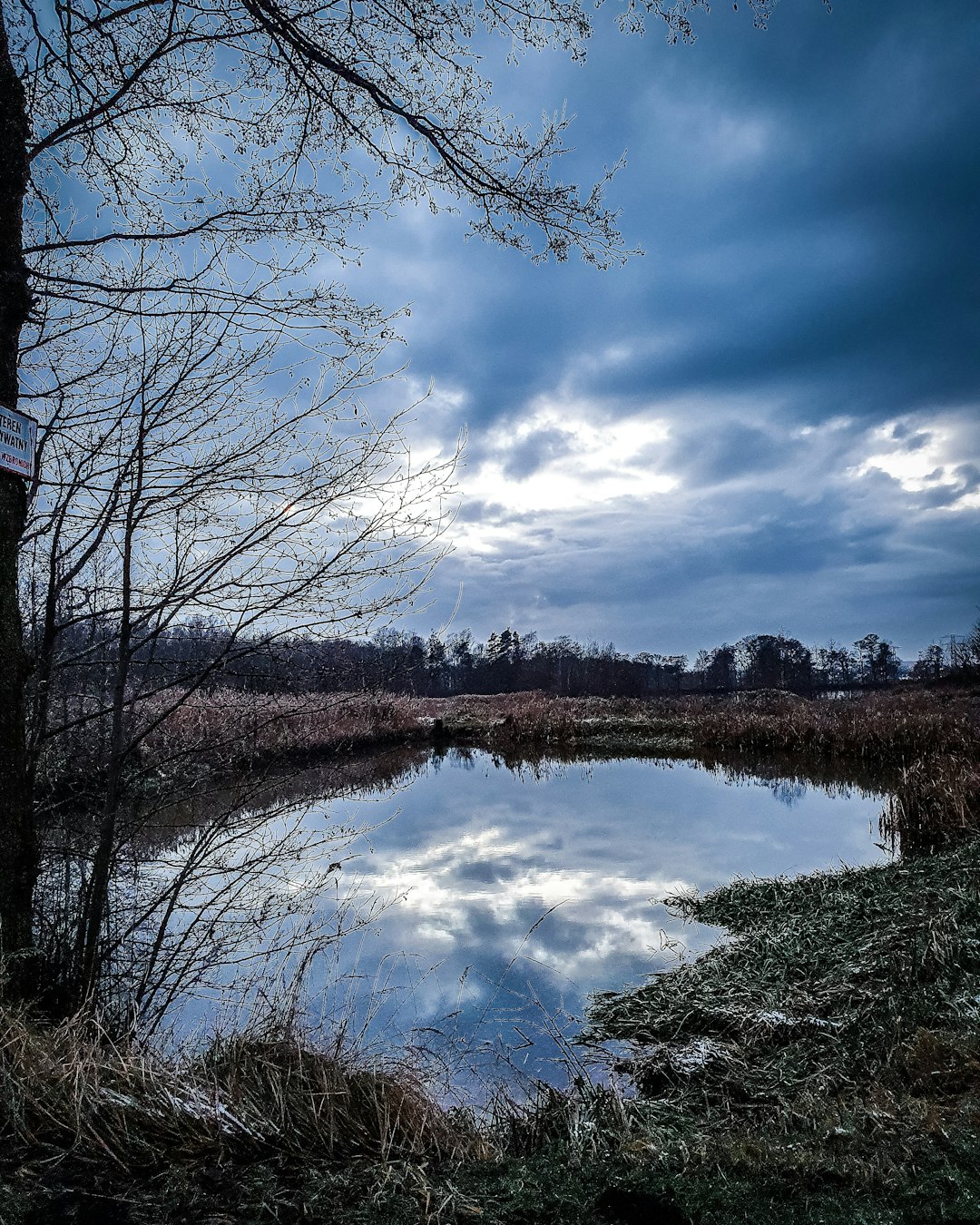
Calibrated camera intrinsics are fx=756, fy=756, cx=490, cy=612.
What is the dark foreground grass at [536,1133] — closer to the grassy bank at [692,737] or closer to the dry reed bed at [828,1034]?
the dry reed bed at [828,1034]

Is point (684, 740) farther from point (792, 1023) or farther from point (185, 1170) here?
point (185, 1170)

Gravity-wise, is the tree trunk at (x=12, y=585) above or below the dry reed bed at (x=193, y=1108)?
above

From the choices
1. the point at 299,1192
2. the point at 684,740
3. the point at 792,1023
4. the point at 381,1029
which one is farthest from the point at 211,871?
the point at 684,740

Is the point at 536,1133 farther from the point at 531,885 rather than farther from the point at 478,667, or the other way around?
the point at 478,667

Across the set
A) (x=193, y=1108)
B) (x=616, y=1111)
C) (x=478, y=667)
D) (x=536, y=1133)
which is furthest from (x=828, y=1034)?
(x=478, y=667)

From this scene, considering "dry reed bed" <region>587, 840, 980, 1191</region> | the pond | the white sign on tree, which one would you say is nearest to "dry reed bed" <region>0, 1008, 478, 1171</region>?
the pond

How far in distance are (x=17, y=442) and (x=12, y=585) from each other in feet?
1.78

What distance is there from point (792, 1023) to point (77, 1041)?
132 inches

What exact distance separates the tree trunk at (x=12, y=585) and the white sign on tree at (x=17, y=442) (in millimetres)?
73

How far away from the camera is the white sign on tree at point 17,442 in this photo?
109 inches

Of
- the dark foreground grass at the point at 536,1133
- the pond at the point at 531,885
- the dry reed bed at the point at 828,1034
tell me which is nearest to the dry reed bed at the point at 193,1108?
Result: the dark foreground grass at the point at 536,1133

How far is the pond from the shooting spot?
457 cm

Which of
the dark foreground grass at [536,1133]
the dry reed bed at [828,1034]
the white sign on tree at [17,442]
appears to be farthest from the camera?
the white sign on tree at [17,442]

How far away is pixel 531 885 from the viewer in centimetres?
795
